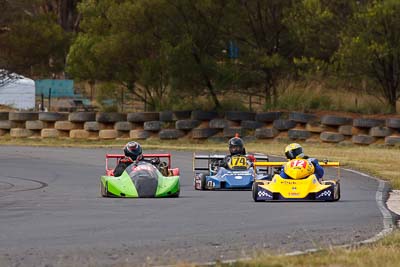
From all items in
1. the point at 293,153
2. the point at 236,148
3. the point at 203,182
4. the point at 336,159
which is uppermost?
the point at 293,153

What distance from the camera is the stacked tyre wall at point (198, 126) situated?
31.8 meters

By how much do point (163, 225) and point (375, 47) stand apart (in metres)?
21.8

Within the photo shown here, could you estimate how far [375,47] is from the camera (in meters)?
32.3

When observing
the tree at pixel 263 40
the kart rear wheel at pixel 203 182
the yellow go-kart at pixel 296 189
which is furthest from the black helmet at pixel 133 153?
the tree at pixel 263 40

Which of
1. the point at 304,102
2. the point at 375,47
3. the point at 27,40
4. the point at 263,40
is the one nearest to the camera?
the point at 375,47

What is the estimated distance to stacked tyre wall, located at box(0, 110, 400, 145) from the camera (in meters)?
31.8

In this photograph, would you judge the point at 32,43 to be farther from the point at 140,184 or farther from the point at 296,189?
the point at 296,189

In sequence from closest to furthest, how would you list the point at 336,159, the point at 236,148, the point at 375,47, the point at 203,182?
the point at 203,182 < the point at 236,148 < the point at 336,159 < the point at 375,47

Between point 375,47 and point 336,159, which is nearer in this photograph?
point 336,159

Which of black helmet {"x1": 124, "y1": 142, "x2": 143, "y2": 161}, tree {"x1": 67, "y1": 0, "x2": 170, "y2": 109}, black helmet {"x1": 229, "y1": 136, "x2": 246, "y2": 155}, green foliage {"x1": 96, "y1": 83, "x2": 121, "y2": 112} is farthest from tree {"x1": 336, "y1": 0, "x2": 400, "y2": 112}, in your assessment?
black helmet {"x1": 124, "y1": 142, "x2": 143, "y2": 161}

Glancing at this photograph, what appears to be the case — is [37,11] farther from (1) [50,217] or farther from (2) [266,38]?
(1) [50,217]

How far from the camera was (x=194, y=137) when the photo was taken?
34.1 meters

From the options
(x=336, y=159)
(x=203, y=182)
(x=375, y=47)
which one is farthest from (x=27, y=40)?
(x=203, y=182)

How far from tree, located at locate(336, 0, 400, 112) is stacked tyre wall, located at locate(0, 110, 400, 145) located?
205 cm
